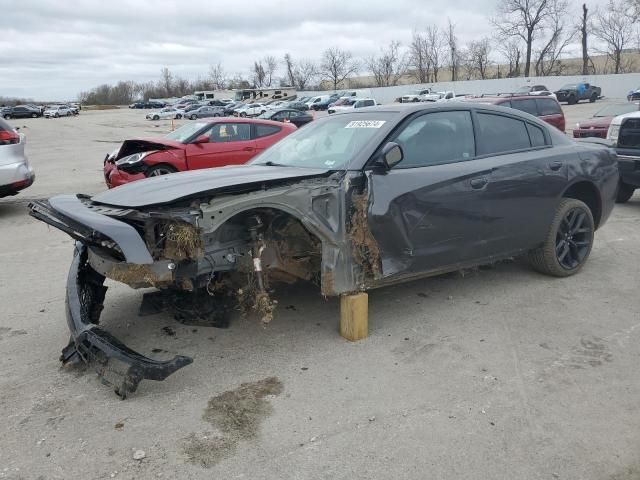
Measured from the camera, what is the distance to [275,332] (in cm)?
419

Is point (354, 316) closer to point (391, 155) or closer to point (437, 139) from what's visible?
point (391, 155)

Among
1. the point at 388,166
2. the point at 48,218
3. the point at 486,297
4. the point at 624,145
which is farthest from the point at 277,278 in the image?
the point at 624,145

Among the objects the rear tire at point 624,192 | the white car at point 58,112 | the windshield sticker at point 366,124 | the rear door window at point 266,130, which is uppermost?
the white car at point 58,112

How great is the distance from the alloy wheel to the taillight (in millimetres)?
8031

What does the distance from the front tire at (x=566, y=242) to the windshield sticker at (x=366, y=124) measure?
6.50 ft

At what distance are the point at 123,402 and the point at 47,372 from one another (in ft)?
2.38

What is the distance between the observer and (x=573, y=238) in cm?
533

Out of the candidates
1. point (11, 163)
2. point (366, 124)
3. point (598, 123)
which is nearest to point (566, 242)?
point (366, 124)

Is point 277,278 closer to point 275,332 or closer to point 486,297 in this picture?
point 275,332

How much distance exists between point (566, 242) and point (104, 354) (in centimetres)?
418

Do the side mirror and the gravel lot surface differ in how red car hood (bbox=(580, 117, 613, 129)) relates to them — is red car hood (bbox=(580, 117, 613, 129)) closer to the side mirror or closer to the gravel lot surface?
the gravel lot surface

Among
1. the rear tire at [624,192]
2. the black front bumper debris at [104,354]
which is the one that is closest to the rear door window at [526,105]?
the rear tire at [624,192]

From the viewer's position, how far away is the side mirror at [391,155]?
12.5 feet

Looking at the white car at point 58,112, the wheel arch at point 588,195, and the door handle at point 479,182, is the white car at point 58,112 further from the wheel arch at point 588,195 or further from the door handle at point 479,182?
the door handle at point 479,182
